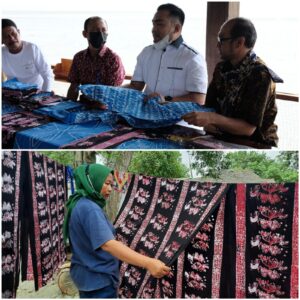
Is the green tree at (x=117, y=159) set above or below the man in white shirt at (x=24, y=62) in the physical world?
below

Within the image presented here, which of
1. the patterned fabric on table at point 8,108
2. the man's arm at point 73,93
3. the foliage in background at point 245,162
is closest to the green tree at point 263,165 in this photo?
the foliage in background at point 245,162

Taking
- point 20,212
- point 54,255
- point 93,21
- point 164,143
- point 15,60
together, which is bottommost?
point 54,255

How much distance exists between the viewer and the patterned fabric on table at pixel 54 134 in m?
2.06

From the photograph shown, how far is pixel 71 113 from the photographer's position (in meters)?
2.35

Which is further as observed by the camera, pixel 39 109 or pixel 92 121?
pixel 39 109

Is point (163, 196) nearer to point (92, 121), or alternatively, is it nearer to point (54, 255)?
point (92, 121)

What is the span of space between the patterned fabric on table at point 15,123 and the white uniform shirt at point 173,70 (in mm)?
873

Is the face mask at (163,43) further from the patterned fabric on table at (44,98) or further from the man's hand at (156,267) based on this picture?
the man's hand at (156,267)

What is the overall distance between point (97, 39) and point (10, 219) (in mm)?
1497

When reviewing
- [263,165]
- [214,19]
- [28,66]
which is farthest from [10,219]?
[214,19]

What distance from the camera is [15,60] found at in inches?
134

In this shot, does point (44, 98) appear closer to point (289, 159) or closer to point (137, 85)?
point (137, 85)

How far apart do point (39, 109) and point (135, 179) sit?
717 millimetres

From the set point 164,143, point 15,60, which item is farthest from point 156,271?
point 15,60
